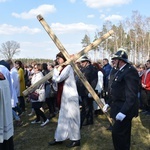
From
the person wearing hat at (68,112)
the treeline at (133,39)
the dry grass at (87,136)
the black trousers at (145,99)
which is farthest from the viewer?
the treeline at (133,39)

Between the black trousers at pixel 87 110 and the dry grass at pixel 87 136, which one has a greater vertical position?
the black trousers at pixel 87 110

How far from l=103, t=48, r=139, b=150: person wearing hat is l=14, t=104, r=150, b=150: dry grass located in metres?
1.41

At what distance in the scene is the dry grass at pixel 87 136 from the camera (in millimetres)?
6137

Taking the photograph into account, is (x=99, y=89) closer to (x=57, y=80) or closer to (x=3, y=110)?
(x=57, y=80)

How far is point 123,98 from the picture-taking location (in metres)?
4.57

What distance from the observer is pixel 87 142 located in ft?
21.1

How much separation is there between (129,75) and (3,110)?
6.96 ft

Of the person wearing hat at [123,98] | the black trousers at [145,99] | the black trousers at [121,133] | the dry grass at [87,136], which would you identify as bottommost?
the dry grass at [87,136]

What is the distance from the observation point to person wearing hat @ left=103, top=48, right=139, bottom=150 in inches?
171

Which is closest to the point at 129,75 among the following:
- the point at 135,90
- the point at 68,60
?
the point at 135,90

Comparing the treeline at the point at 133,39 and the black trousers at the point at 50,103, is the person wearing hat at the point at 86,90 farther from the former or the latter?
the treeline at the point at 133,39

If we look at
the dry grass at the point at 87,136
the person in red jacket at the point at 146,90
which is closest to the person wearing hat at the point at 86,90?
the dry grass at the point at 87,136

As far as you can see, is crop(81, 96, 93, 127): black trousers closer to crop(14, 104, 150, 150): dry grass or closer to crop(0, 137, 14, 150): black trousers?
crop(14, 104, 150, 150): dry grass

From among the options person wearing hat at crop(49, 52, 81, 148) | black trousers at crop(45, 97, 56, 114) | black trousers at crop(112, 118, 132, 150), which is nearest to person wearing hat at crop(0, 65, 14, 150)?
person wearing hat at crop(49, 52, 81, 148)
